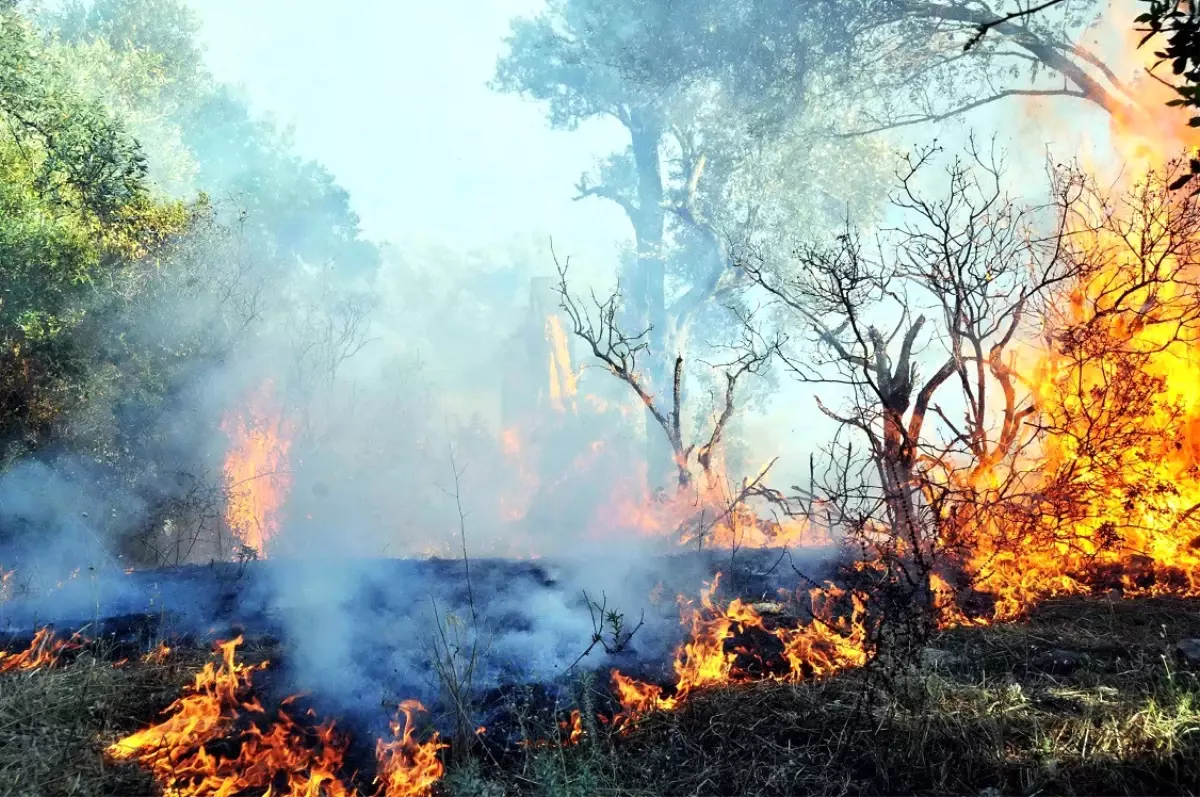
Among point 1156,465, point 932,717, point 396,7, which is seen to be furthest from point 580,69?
point 396,7

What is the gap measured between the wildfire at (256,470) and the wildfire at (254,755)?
34.5 ft

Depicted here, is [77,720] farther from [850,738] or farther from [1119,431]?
[1119,431]

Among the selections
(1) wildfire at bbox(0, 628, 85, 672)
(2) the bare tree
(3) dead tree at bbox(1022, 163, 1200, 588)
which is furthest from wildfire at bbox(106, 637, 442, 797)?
(2) the bare tree

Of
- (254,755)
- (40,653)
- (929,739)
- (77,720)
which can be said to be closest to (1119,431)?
(929,739)

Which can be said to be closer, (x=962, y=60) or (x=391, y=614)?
(x=391, y=614)

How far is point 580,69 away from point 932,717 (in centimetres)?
2414

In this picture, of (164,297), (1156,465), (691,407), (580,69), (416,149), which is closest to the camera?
(1156,465)

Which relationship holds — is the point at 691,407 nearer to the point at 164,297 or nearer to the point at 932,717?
the point at 164,297

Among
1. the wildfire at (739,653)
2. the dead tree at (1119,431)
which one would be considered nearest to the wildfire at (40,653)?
the wildfire at (739,653)

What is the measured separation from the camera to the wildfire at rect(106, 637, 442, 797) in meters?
4.33

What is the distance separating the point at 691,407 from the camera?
3106 cm

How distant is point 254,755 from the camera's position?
4629 millimetres

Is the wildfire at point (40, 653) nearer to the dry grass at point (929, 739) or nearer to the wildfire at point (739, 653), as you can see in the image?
the dry grass at point (929, 739)

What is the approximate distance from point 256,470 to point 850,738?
14980 millimetres
